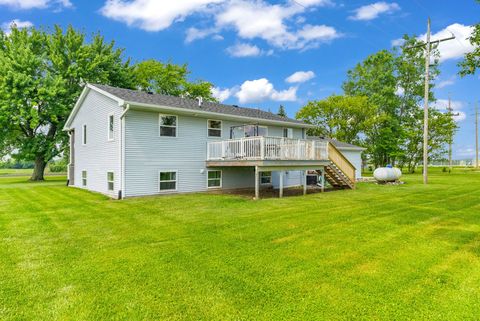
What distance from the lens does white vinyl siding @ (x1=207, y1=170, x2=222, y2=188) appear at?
15250 mm

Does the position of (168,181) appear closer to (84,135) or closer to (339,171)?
(84,135)

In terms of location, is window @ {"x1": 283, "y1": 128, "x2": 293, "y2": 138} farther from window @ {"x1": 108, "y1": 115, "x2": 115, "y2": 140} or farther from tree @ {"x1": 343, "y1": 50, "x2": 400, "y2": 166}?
tree @ {"x1": 343, "y1": 50, "x2": 400, "y2": 166}

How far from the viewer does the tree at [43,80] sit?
19.9 meters

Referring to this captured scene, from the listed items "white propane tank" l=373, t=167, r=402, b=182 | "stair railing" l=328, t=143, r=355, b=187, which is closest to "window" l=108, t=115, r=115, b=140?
"stair railing" l=328, t=143, r=355, b=187

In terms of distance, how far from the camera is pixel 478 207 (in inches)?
392

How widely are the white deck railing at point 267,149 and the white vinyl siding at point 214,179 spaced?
949 mm

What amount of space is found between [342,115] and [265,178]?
66.2ft

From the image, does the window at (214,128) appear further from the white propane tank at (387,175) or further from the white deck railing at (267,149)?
the white propane tank at (387,175)

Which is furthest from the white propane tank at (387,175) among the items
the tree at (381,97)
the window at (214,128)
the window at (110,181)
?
the tree at (381,97)

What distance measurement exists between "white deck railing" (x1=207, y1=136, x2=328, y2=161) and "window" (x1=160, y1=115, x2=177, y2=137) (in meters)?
2.03

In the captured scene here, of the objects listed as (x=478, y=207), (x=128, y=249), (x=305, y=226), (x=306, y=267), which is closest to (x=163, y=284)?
(x=128, y=249)

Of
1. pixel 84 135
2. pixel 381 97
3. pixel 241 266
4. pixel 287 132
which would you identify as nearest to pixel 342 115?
pixel 381 97

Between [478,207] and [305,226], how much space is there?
718 cm

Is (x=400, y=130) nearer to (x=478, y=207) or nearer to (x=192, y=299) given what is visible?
(x=478, y=207)
